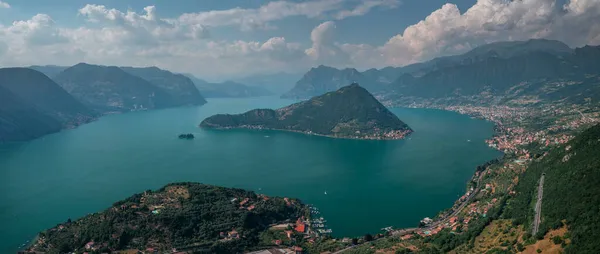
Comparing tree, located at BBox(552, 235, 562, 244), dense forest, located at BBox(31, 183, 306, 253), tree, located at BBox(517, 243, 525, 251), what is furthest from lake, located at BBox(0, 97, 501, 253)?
tree, located at BBox(552, 235, 562, 244)

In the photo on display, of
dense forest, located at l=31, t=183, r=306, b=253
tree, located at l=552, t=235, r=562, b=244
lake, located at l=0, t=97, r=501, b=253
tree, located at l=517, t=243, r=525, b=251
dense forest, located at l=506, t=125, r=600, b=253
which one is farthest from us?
lake, located at l=0, t=97, r=501, b=253

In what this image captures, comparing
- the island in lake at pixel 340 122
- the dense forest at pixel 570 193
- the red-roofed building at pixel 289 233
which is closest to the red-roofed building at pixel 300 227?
the red-roofed building at pixel 289 233

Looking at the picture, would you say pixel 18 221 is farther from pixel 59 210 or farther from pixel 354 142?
pixel 354 142

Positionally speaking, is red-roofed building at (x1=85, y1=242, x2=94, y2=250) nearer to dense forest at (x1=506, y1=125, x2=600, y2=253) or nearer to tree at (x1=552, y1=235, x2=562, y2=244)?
dense forest at (x1=506, y1=125, x2=600, y2=253)

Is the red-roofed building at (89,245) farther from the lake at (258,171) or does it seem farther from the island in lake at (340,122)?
the island in lake at (340,122)

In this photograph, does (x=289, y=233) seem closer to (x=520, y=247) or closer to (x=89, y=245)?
(x=89, y=245)
